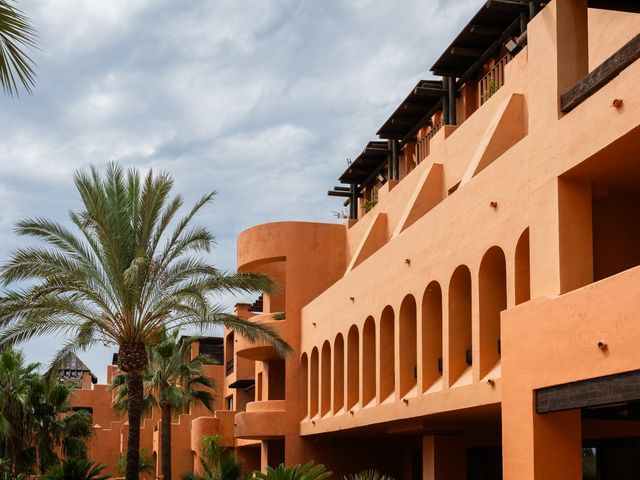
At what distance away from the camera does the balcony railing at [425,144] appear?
92.4ft

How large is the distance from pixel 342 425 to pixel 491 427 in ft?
17.4

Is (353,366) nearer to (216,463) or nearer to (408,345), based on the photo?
(408,345)

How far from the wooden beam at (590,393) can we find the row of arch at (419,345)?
266cm

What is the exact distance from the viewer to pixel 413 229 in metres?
20.6

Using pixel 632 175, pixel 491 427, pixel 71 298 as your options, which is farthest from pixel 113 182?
pixel 632 175

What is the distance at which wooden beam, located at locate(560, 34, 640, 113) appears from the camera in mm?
12055

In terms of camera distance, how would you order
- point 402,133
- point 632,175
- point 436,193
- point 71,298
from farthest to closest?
point 402,133
point 436,193
point 71,298
point 632,175

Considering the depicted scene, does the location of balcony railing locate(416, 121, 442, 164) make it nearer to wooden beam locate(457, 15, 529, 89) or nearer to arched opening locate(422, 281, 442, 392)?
wooden beam locate(457, 15, 529, 89)

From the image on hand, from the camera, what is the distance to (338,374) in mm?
27906

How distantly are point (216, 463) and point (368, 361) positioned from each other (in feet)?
35.4

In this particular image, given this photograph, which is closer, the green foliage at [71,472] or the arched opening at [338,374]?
the green foliage at [71,472]

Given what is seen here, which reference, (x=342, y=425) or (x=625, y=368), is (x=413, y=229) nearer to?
(x=342, y=425)

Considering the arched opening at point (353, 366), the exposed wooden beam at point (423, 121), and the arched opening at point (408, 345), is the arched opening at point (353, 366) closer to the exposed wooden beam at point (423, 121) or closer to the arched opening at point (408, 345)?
the arched opening at point (408, 345)

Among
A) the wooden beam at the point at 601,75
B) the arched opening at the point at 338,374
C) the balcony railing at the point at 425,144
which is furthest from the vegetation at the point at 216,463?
the wooden beam at the point at 601,75
